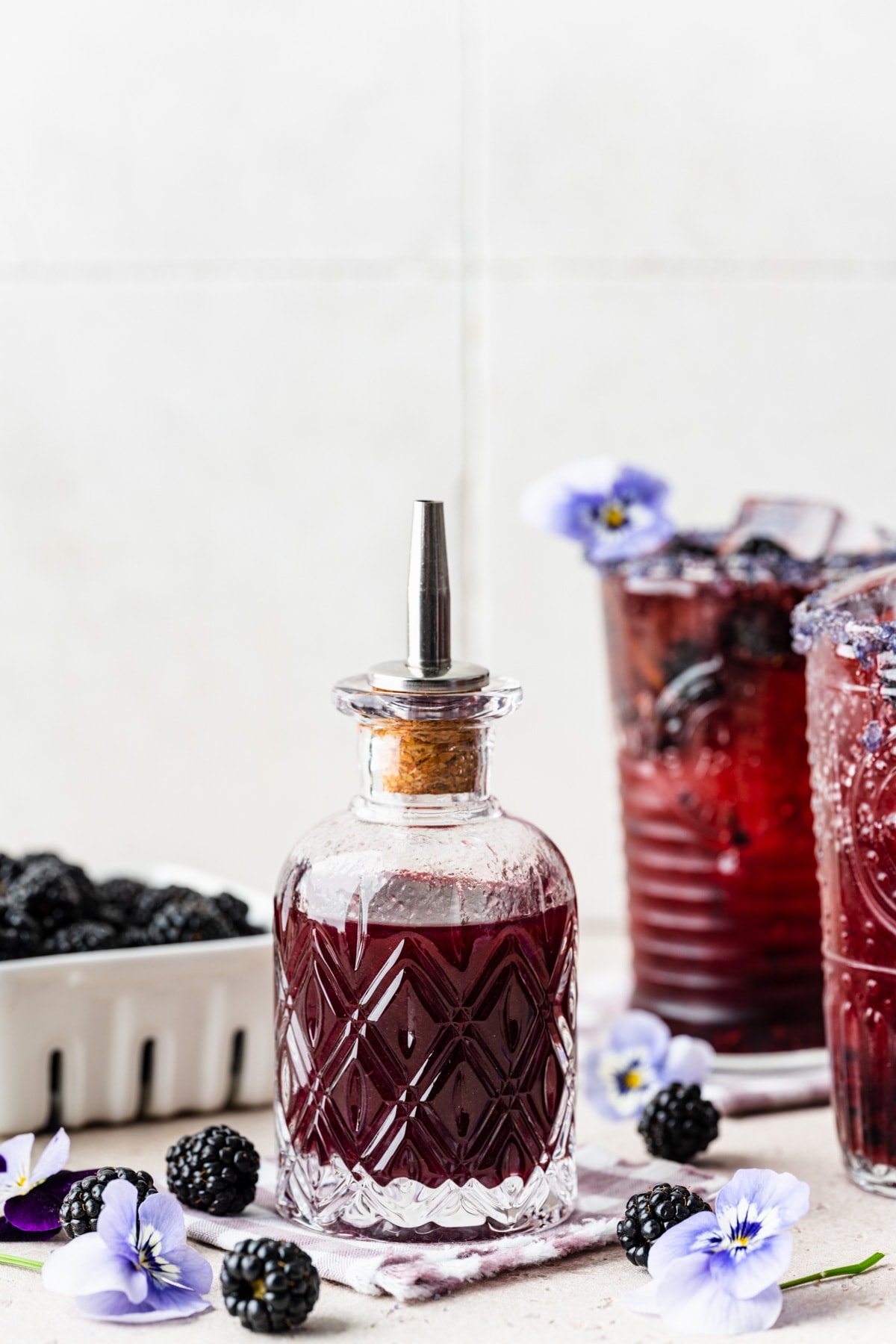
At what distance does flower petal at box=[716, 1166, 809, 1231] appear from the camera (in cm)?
64

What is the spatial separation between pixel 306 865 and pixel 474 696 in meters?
0.11

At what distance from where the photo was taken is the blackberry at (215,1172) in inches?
27.7

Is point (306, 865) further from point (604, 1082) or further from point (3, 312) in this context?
point (3, 312)

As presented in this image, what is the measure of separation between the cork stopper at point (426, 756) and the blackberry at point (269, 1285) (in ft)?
0.64

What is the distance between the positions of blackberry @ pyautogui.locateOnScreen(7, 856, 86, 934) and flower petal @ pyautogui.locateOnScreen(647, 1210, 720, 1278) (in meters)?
0.38

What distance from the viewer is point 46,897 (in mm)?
867

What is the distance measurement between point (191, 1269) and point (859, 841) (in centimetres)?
35

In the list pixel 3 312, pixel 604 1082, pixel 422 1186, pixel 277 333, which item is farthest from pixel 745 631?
pixel 3 312

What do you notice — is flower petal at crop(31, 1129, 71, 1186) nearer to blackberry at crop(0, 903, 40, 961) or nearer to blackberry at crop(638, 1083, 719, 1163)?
blackberry at crop(0, 903, 40, 961)

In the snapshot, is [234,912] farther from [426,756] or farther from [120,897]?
[426,756]

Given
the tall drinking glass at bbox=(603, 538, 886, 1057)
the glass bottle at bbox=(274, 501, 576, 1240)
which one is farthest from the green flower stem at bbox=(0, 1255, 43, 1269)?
the tall drinking glass at bbox=(603, 538, 886, 1057)

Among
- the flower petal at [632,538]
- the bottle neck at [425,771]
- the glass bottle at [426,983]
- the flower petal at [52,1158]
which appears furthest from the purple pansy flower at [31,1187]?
the flower petal at [632,538]

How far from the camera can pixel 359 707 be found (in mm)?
677

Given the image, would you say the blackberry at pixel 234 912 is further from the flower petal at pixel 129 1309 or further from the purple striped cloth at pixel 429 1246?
the flower petal at pixel 129 1309
